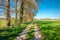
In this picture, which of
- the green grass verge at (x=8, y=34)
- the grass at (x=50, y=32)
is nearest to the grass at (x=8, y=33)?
the green grass verge at (x=8, y=34)

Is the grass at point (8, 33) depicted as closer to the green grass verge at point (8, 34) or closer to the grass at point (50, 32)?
the green grass verge at point (8, 34)

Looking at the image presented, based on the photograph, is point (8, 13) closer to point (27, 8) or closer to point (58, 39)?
point (58, 39)

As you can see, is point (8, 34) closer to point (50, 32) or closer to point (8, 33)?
point (8, 33)

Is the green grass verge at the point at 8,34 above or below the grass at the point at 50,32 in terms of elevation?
above

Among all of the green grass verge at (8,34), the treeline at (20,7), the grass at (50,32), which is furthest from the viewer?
the treeline at (20,7)

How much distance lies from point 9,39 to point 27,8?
80.1 feet

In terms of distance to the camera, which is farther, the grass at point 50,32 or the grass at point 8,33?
the grass at point 50,32

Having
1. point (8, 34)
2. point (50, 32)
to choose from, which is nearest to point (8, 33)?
point (8, 34)

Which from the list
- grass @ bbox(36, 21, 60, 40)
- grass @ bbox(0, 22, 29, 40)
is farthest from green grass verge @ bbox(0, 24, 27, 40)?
grass @ bbox(36, 21, 60, 40)

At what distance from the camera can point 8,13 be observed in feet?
62.0

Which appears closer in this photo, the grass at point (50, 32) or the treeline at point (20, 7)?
the grass at point (50, 32)

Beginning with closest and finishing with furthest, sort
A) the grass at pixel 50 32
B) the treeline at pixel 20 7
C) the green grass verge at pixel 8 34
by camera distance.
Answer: the green grass verge at pixel 8 34
the grass at pixel 50 32
the treeline at pixel 20 7

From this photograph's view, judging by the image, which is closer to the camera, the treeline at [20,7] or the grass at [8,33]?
the grass at [8,33]

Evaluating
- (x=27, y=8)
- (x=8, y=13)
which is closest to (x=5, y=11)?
(x=8, y=13)
